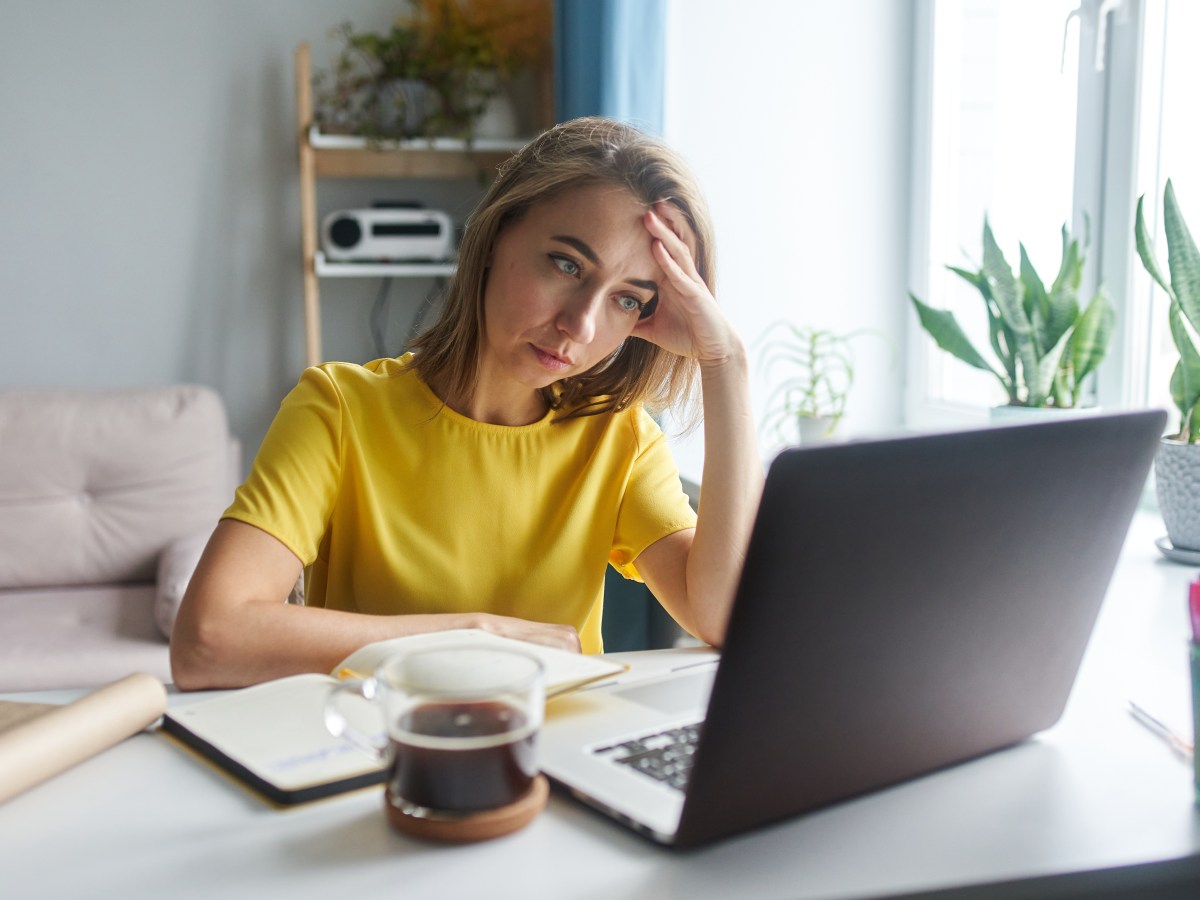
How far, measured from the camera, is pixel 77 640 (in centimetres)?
219

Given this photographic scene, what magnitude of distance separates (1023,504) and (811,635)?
161mm

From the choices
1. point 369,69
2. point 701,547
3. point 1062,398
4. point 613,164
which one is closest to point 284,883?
point 701,547

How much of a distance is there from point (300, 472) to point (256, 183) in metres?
2.15

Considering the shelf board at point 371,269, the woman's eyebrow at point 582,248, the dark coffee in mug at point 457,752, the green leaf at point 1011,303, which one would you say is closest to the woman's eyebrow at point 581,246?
the woman's eyebrow at point 582,248

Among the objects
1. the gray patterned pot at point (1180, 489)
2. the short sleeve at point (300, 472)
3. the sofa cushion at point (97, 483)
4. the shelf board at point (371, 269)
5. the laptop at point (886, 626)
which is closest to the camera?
the laptop at point (886, 626)

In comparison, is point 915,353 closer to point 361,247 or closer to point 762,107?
point 762,107

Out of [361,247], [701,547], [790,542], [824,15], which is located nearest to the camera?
[790,542]

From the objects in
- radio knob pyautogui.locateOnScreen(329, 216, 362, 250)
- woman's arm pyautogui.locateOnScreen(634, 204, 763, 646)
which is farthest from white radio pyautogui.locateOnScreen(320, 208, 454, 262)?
woman's arm pyautogui.locateOnScreen(634, 204, 763, 646)

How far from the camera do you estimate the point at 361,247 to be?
2.95 m

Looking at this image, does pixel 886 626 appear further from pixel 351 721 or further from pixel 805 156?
pixel 805 156

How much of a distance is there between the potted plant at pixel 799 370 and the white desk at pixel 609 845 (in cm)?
200

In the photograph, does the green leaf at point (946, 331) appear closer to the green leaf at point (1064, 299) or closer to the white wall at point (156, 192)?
the green leaf at point (1064, 299)

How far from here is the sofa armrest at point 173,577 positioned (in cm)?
220

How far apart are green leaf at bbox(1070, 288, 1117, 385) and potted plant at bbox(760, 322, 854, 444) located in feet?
3.11
